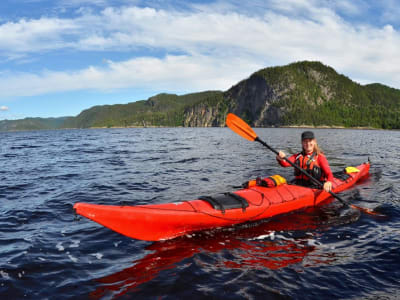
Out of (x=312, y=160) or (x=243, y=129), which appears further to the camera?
(x=243, y=129)

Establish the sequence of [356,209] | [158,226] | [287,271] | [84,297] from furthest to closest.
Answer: [356,209]
[158,226]
[287,271]
[84,297]

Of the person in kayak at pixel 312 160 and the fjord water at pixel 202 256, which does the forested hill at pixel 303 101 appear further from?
the fjord water at pixel 202 256

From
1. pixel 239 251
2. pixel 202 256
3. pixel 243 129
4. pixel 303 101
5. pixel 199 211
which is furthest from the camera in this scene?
pixel 303 101

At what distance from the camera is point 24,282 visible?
3889 mm

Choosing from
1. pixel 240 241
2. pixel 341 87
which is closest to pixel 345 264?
pixel 240 241

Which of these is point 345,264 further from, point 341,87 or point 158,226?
point 341,87

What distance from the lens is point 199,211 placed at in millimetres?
5309

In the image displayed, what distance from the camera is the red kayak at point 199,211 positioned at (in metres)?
4.54

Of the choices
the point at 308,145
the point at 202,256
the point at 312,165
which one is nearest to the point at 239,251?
the point at 202,256

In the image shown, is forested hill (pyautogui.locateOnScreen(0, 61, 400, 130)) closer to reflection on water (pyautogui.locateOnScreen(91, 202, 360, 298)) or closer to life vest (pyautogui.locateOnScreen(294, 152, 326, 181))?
life vest (pyautogui.locateOnScreen(294, 152, 326, 181))

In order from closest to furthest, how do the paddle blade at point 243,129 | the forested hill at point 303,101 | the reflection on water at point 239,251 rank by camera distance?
the reflection on water at point 239,251 < the paddle blade at point 243,129 < the forested hill at point 303,101

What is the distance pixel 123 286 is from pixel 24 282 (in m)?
1.46

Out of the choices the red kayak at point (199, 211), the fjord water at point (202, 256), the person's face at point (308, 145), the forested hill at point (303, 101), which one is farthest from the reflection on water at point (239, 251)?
the forested hill at point (303, 101)

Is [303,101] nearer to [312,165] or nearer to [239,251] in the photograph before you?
[312,165]
